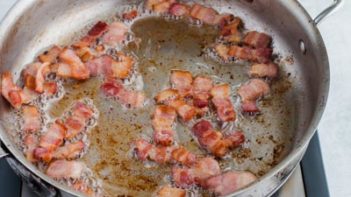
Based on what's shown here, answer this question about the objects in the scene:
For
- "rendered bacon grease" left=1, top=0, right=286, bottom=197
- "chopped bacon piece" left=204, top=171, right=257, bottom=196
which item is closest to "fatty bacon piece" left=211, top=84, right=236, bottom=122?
"rendered bacon grease" left=1, top=0, right=286, bottom=197

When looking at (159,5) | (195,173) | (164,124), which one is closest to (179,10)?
(159,5)

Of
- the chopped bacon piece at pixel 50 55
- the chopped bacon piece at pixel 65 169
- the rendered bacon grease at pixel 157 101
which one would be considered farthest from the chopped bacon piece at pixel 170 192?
the chopped bacon piece at pixel 50 55

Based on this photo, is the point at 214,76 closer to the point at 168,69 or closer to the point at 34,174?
the point at 168,69

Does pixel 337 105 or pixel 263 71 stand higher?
pixel 263 71

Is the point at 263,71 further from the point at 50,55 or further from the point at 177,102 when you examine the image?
the point at 50,55

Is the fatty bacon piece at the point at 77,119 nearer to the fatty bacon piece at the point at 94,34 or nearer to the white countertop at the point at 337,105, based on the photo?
the fatty bacon piece at the point at 94,34

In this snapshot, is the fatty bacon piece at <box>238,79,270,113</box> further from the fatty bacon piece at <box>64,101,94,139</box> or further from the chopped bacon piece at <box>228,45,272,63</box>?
the fatty bacon piece at <box>64,101,94,139</box>
